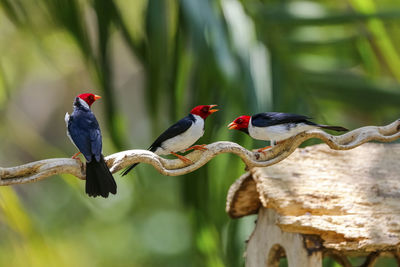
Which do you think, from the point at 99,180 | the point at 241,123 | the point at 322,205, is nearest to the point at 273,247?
the point at 322,205

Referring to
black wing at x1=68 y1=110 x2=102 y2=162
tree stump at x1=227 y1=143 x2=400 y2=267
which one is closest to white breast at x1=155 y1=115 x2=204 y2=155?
black wing at x1=68 y1=110 x2=102 y2=162

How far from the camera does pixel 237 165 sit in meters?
3.83

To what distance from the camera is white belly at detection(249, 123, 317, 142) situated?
181 centimetres

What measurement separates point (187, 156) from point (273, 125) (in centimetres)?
26

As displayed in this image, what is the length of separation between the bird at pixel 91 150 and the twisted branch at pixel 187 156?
7 cm

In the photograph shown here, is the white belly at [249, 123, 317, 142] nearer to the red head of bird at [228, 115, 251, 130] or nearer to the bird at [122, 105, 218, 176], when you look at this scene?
the red head of bird at [228, 115, 251, 130]

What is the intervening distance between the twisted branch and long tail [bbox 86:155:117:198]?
7 cm

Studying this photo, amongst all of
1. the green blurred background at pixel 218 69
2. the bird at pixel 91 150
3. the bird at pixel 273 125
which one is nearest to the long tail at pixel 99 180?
the bird at pixel 91 150

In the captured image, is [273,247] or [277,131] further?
[273,247]

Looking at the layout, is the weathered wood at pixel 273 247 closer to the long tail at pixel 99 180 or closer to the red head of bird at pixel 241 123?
the red head of bird at pixel 241 123

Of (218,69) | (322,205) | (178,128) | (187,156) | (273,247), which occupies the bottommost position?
(273,247)

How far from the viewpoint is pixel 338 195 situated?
253 centimetres

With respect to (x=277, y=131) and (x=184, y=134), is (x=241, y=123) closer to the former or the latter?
(x=277, y=131)

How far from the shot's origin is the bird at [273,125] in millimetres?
1813
